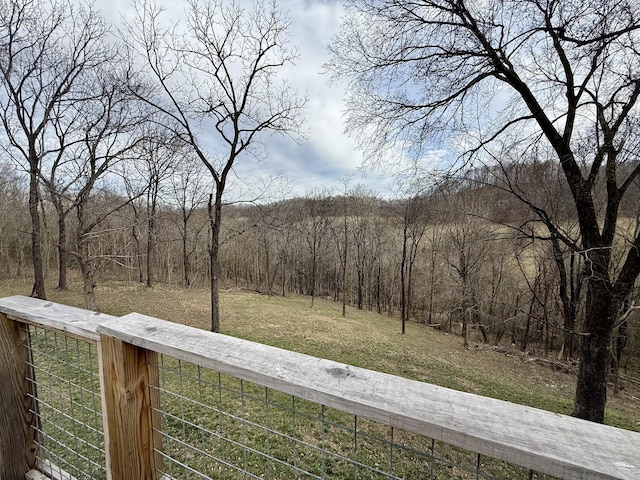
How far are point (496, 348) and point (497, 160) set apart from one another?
36.6 feet

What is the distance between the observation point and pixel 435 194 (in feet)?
17.1

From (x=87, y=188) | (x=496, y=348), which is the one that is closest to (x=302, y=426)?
(x=87, y=188)

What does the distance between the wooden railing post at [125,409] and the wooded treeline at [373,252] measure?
A: 498 centimetres

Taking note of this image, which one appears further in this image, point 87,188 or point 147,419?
point 87,188

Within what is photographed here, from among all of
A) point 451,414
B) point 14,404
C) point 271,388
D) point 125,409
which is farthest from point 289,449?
point 451,414

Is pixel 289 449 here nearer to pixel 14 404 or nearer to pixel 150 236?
pixel 14 404

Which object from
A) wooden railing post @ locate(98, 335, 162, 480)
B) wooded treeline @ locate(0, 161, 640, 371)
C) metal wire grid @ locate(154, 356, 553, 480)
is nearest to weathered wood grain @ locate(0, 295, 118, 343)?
wooden railing post @ locate(98, 335, 162, 480)

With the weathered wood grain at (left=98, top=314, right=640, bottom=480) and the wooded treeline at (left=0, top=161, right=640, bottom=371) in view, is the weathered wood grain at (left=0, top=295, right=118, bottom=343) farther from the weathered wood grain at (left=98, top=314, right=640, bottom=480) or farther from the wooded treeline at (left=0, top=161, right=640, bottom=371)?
the wooded treeline at (left=0, top=161, right=640, bottom=371)

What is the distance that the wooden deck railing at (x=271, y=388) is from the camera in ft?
1.61

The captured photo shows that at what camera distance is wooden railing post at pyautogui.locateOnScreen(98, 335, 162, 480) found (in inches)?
37.7

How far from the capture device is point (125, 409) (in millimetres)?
958

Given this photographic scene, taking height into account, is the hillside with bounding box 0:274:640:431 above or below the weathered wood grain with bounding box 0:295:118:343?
below

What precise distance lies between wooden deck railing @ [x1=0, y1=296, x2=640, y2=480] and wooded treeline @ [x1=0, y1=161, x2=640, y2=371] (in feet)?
16.1

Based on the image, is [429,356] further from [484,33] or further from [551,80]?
[484,33]
